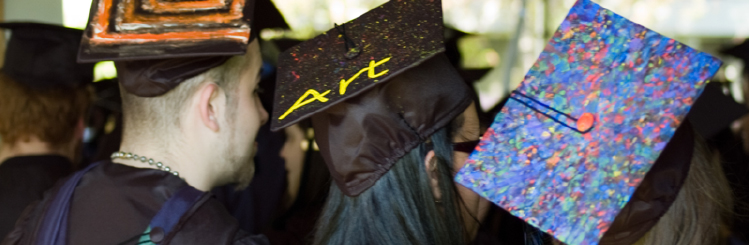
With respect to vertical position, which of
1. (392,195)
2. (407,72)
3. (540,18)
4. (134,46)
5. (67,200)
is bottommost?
(540,18)

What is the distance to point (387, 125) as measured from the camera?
1433 mm

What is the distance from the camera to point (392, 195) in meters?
1.47

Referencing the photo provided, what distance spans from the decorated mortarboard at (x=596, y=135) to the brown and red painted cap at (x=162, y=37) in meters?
0.68

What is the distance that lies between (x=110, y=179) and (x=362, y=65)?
0.69 metres

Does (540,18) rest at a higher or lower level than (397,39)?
lower

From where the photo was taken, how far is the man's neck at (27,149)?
2314 mm

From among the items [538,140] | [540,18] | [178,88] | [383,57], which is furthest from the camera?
[540,18]

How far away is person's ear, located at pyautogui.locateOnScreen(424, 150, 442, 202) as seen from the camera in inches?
59.1

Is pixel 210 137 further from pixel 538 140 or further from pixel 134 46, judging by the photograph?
A: pixel 538 140

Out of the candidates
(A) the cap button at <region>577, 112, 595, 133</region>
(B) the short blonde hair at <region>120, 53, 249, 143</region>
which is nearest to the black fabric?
(B) the short blonde hair at <region>120, 53, 249, 143</region>

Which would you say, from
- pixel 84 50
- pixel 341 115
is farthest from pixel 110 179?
pixel 341 115

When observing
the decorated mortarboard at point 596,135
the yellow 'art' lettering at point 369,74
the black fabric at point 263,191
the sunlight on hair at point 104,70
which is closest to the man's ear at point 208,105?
the yellow 'art' lettering at point 369,74

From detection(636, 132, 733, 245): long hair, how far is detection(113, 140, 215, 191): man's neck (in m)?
1.13

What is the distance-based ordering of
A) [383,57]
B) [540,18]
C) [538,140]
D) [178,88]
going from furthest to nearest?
[540,18] → [178,88] → [383,57] → [538,140]
